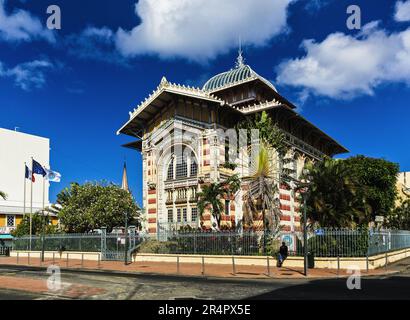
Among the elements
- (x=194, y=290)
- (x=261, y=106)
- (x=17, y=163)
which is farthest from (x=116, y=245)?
(x=17, y=163)

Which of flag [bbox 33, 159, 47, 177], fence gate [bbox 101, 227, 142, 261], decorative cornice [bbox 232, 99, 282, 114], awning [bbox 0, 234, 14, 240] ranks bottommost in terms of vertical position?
awning [bbox 0, 234, 14, 240]

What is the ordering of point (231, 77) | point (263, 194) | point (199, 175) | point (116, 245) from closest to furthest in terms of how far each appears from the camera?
point (263, 194) < point (116, 245) < point (199, 175) < point (231, 77)

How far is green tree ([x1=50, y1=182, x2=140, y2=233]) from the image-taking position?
4309 cm

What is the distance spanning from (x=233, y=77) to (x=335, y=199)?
20.2 m

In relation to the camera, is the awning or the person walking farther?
the awning

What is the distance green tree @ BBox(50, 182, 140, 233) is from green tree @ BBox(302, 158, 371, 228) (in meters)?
20.7

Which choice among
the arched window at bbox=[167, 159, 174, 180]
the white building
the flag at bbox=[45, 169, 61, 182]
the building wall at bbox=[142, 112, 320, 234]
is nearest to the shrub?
the building wall at bbox=[142, 112, 320, 234]

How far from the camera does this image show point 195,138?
3981 centimetres

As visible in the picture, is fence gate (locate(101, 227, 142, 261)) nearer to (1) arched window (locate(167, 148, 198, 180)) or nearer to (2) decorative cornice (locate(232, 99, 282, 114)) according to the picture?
(1) arched window (locate(167, 148, 198, 180))

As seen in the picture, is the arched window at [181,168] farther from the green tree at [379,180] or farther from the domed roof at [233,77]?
the green tree at [379,180]

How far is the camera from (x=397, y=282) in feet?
66.1

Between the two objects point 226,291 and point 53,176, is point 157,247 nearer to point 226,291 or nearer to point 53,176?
point 53,176
